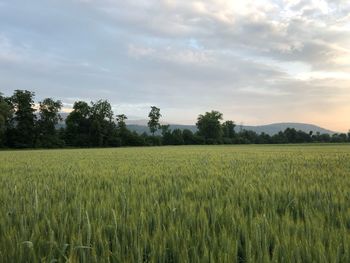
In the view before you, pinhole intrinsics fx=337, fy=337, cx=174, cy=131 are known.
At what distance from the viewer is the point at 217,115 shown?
469 ft

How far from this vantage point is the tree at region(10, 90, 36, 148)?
82.3m

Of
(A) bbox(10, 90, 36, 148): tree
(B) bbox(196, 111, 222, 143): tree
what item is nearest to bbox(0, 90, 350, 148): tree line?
(A) bbox(10, 90, 36, 148): tree

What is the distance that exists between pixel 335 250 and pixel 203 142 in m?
112

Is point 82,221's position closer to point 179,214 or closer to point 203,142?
point 179,214

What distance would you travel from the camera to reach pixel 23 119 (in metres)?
87.6

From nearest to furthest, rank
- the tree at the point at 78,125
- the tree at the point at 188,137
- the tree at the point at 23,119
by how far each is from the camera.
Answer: the tree at the point at 23,119
the tree at the point at 78,125
the tree at the point at 188,137

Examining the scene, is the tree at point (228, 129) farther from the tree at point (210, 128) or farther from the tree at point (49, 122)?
the tree at point (49, 122)

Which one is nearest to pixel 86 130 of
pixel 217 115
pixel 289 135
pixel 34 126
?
pixel 34 126

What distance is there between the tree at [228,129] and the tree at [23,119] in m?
77.6

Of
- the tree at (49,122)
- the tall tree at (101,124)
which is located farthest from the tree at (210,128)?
the tree at (49,122)

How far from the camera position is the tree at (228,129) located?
142 metres

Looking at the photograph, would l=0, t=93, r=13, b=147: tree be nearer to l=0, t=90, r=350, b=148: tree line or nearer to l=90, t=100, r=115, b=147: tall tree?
l=0, t=90, r=350, b=148: tree line

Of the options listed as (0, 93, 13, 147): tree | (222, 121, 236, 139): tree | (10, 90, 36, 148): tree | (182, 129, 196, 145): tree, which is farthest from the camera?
(222, 121, 236, 139): tree

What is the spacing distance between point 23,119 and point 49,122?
25.0ft
